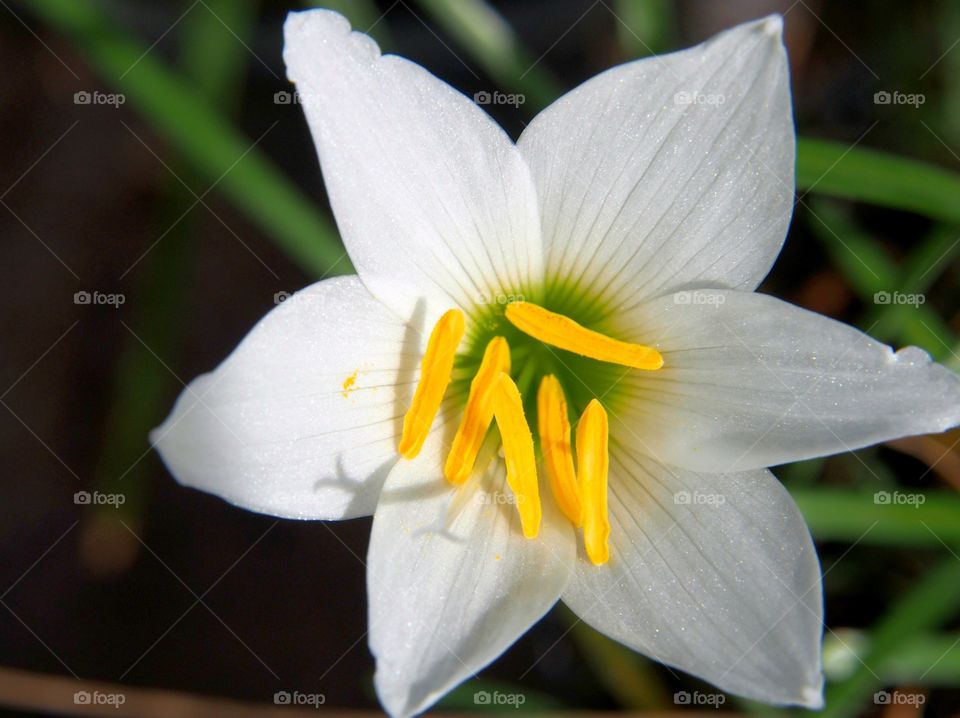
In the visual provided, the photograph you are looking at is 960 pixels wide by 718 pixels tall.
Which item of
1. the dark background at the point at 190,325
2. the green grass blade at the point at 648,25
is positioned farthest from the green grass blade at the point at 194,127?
the green grass blade at the point at 648,25

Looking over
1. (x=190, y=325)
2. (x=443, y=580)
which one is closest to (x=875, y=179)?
(x=443, y=580)

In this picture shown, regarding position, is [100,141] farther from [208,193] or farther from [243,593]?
[243,593]

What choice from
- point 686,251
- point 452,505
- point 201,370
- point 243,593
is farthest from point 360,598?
point 686,251

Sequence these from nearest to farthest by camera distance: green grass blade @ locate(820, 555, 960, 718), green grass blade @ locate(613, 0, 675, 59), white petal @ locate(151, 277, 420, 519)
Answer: white petal @ locate(151, 277, 420, 519)
green grass blade @ locate(820, 555, 960, 718)
green grass blade @ locate(613, 0, 675, 59)

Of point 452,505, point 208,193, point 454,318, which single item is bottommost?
point 452,505

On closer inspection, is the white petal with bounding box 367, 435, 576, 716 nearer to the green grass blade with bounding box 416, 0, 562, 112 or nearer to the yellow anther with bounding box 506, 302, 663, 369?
the yellow anther with bounding box 506, 302, 663, 369

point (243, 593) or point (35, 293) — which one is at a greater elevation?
point (35, 293)

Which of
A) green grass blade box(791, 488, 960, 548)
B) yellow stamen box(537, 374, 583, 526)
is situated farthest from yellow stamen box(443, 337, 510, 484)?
green grass blade box(791, 488, 960, 548)
